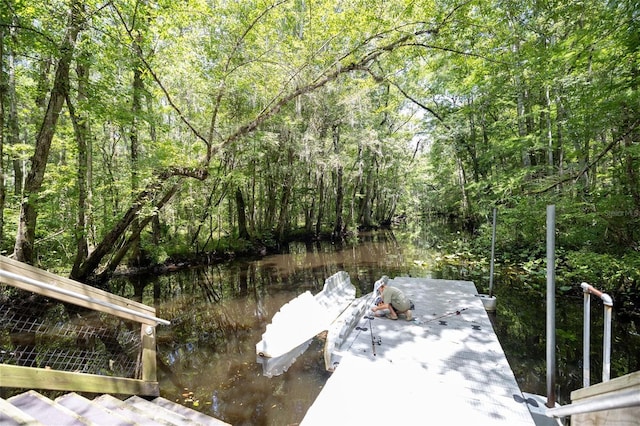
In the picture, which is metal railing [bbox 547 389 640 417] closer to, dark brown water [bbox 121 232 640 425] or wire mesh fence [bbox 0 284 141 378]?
dark brown water [bbox 121 232 640 425]

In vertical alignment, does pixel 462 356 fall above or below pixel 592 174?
below

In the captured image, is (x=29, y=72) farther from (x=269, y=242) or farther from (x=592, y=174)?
(x=592, y=174)

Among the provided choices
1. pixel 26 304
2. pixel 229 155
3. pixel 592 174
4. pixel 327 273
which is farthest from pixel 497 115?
pixel 26 304

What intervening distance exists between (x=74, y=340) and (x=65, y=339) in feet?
0.68

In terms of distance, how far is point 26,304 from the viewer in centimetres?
754

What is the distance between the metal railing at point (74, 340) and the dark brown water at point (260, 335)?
0.93 metres

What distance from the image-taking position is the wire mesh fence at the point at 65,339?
4.84 m

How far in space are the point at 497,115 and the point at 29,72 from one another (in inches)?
754

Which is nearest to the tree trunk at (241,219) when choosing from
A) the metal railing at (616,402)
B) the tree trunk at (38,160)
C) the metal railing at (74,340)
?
the metal railing at (74,340)

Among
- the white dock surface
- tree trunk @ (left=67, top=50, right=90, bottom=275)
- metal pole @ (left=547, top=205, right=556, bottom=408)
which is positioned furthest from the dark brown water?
tree trunk @ (left=67, top=50, right=90, bottom=275)

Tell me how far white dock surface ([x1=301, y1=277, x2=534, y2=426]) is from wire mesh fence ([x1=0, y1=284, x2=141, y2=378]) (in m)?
2.51

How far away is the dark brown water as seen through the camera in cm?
411

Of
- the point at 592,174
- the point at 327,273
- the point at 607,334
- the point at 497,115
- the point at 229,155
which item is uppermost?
the point at 497,115

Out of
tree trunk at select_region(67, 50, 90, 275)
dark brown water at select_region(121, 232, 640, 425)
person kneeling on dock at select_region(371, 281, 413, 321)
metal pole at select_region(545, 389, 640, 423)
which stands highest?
tree trunk at select_region(67, 50, 90, 275)
